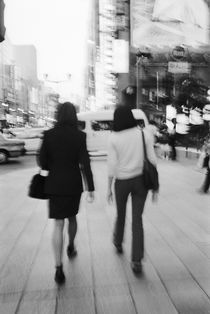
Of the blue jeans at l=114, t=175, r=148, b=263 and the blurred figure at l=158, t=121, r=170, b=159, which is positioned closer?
the blue jeans at l=114, t=175, r=148, b=263

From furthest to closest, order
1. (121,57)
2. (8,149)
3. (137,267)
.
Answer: (121,57) < (8,149) < (137,267)

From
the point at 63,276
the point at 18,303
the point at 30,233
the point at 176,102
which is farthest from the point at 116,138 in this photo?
the point at 176,102

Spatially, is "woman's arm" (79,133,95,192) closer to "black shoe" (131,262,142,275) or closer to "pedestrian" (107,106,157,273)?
"pedestrian" (107,106,157,273)

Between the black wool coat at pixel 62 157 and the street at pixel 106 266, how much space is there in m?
0.97

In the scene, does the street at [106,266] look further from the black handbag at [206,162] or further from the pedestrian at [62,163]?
the black handbag at [206,162]

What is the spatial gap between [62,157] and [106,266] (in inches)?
56.0

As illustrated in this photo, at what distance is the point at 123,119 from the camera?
15.5ft

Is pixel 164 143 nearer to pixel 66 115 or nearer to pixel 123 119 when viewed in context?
pixel 123 119

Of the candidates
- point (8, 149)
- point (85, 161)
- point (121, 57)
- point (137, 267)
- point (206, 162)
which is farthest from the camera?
point (121, 57)

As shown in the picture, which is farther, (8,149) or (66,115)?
(8,149)

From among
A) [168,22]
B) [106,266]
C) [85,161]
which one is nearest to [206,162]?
[106,266]

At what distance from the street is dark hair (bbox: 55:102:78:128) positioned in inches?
63.7

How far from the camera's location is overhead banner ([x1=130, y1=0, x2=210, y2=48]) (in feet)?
75.0

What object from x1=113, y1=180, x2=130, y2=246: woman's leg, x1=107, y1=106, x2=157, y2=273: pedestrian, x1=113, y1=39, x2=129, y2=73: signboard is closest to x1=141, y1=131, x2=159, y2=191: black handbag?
x1=107, y1=106, x2=157, y2=273: pedestrian
